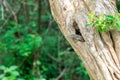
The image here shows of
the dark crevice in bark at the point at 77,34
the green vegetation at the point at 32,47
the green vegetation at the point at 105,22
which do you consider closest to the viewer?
the green vegetation at the point at 105,22

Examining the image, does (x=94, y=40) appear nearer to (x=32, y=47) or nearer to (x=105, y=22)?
(x=105, y=22)

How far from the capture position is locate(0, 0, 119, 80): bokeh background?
13.9 feet

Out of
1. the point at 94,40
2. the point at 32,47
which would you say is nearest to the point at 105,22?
the point at 94,40

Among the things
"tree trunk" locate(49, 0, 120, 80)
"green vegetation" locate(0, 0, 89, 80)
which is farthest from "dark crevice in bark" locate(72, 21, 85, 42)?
"green vegetation" locate(0, 0, 89, 80)

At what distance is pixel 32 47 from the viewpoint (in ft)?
14.0

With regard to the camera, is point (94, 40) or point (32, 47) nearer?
point (94, 40)

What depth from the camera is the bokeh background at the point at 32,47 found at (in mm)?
4234

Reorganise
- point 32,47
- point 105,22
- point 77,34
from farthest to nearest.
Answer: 1. point 32,47
2. point 77,34
3. point 105,22

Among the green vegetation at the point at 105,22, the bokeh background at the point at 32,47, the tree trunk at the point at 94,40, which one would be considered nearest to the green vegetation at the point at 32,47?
the bokeh background at the point at 32,47

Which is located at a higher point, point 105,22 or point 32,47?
point 105,22

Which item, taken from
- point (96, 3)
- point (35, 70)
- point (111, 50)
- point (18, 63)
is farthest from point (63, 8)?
point (18, 63)

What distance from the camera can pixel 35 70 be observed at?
4164 mm

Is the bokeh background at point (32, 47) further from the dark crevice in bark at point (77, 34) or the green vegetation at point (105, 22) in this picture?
the green vegetation at point (105, 22)

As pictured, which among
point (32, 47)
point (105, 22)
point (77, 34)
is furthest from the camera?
point (32, 47)
